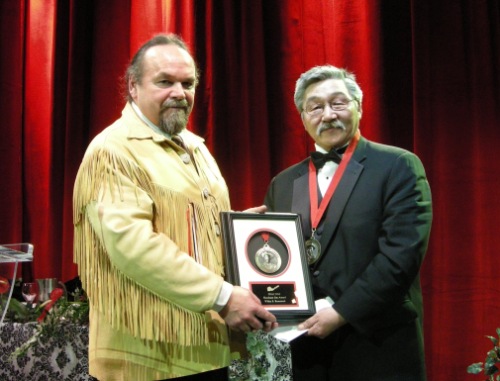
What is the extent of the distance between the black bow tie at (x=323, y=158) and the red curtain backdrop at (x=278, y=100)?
1.04 meters

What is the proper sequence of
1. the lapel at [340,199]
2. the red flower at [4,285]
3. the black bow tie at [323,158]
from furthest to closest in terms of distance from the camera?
the black bow tie at [323,158], the lapel at [340,199], the red flower at [4,285]

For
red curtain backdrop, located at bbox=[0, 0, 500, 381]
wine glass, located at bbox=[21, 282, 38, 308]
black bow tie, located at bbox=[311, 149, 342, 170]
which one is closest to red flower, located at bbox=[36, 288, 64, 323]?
wine glass, located at bbox=[21, 282, 38, 308]

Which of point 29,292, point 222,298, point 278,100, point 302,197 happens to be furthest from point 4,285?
point 278,100

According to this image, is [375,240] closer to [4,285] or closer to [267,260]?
[267,260]

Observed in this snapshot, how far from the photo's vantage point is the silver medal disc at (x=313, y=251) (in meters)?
2.05

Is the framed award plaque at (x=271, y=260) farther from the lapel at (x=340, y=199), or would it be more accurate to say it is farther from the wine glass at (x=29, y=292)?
the wine glass at (x=29, y=292)

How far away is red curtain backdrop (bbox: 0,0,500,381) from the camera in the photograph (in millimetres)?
3039

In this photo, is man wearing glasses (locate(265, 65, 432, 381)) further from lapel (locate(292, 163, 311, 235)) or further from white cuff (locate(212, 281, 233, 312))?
Result: white cuff (locate(212, 281, 233, 312))

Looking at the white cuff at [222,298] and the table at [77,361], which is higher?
the white cuff at [222,298]

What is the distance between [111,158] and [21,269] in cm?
216

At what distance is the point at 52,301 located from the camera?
2.79 meters

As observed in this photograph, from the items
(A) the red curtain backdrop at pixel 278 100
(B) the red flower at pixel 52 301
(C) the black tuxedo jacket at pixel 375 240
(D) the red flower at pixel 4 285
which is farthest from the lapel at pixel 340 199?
(B) the red flower at pixel 52 301

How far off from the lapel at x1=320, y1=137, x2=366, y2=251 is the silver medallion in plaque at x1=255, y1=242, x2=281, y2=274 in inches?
6.5

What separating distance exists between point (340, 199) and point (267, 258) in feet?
1.01
